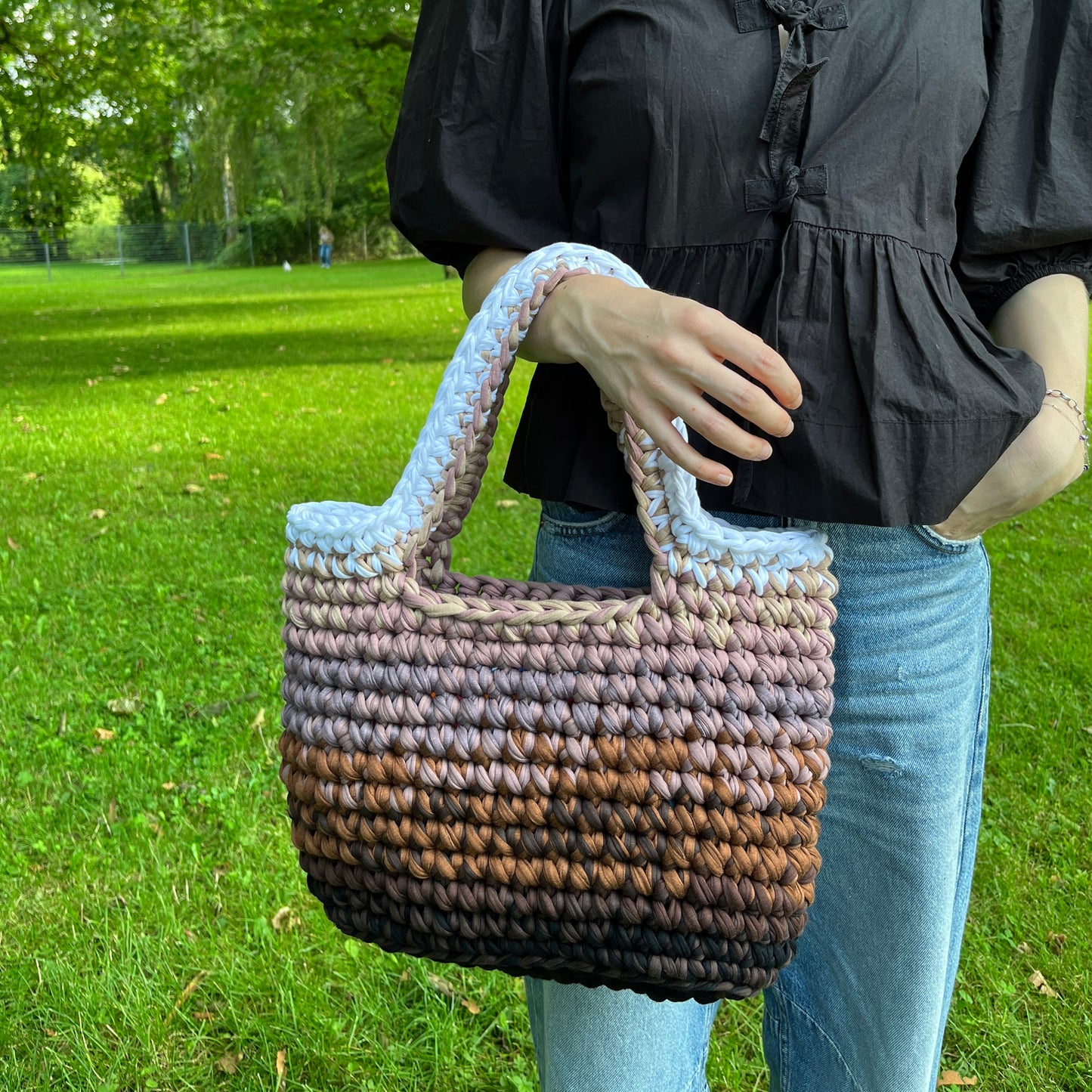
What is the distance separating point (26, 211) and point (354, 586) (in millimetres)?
40793

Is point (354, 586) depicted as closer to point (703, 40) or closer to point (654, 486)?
point (654, 486)

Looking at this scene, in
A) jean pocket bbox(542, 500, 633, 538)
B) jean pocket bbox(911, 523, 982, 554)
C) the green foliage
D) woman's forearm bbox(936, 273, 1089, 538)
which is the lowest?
jean pocket bbox(911, 523, 982, 554)

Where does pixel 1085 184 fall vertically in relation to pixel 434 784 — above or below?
above

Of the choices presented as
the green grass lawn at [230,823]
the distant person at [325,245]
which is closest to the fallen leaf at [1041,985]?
the green grass lawn at [230,823]

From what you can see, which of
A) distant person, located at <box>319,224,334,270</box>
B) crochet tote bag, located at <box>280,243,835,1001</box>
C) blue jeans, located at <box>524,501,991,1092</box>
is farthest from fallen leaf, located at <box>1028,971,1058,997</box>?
distant person, located at <box>319,224,334,270</box>

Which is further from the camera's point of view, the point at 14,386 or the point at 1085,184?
the point at 14,386

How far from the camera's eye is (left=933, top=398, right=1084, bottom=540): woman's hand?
123 centimetres

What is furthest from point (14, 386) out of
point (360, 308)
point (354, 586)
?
point (354, 586)

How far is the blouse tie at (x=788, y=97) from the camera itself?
44.1 inches

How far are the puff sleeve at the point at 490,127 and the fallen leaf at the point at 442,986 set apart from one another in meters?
1.96

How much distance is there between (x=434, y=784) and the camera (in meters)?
1.08

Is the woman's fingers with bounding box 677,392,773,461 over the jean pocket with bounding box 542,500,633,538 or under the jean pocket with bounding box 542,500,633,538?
over

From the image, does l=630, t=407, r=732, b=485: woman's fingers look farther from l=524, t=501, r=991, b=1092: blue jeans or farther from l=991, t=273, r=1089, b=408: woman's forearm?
l=991, t=273, r=1089, b=408: woman's forearm

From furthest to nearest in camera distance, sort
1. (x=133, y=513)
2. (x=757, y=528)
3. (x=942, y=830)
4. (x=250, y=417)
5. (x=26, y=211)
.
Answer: (x=26, y=211) < (x=250, y=417) < (x=133, y=513) < (x=942, y=830) < (x=757, y=528)
